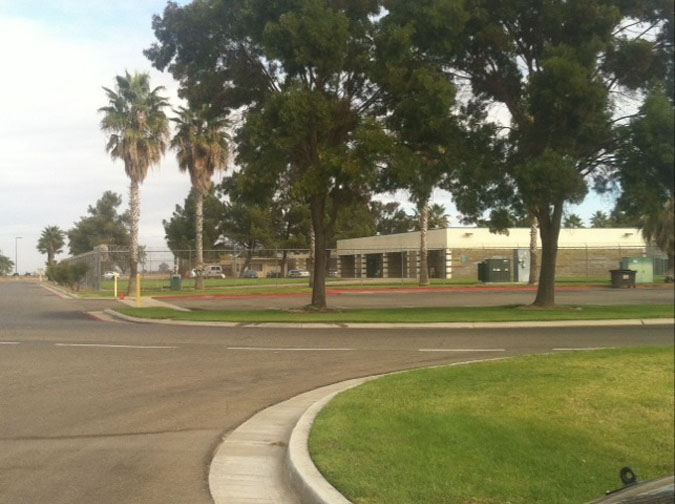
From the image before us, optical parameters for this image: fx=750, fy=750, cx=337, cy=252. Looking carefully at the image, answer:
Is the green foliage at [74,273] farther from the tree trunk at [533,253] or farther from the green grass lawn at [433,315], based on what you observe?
the tree trunk at [533,253]

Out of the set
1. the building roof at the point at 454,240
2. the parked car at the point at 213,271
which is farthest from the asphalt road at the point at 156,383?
the parked car at the point at 213,271

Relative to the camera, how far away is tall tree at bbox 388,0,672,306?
18.7 meters

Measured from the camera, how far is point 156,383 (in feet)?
35.2

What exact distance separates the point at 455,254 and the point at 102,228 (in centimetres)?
7559

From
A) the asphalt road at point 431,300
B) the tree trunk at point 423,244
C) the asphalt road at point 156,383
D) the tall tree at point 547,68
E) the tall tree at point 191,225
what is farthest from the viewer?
the tall tree at point 191,225

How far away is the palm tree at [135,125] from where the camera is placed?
38469mm

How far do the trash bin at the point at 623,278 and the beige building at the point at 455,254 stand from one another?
48.0 inches

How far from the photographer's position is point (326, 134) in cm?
2205

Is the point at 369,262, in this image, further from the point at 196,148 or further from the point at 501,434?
the point at 501,434

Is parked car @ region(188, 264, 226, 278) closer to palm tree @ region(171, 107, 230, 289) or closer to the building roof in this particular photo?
the building roof

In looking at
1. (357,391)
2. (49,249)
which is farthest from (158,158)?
(49,249)

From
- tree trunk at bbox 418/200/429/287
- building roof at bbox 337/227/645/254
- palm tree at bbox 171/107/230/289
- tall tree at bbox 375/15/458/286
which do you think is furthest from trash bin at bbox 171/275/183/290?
tall tree at bbox 375/15/458/286

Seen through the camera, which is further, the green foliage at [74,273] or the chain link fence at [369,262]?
the green foliage at [74,273]

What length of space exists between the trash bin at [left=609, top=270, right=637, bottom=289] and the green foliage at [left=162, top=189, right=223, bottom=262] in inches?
1917
